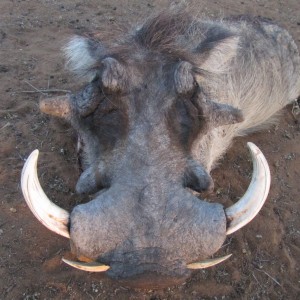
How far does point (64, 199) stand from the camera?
3.51 metres

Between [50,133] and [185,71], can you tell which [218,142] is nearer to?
[185,71]

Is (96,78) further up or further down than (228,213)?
further up

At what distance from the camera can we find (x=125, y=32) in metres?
A: 3.13

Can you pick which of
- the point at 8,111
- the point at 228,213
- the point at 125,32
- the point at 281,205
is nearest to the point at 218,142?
the point at 281,205

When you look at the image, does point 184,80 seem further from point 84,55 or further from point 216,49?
point 84,55

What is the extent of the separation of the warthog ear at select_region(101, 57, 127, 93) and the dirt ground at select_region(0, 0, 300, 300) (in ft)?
3.05

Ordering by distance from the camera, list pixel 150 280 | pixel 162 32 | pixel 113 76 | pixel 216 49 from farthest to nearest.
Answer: pixel 216 49, pixel 162 32, pixel 113 76, pixel 150 280

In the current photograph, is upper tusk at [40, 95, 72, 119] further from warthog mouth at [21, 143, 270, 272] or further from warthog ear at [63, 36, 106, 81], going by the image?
warthog mouth at [21, 143, 270, 272]

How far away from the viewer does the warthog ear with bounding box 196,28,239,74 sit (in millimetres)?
3020

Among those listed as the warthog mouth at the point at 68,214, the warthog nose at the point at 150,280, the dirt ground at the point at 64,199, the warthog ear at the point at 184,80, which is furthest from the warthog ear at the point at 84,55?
the warthog nose at the point at 150,280

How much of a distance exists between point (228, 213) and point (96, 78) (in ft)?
3.74

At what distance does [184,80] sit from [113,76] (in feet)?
1.34

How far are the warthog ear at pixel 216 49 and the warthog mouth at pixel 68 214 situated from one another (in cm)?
98

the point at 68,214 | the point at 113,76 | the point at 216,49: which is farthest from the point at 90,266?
the point at 216,49
